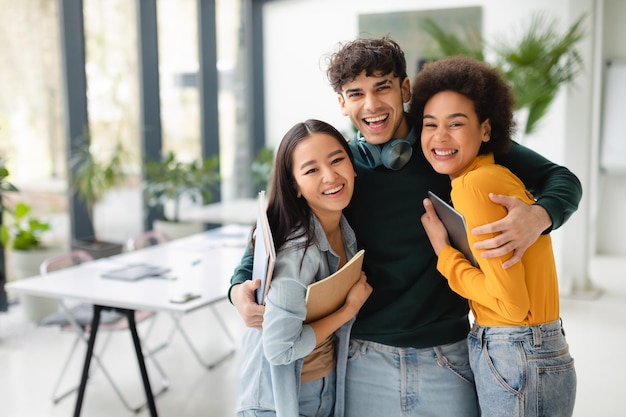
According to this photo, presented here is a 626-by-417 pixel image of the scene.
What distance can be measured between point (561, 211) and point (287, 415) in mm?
872

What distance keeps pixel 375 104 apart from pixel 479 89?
27 centimetres

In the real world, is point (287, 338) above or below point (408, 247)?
below

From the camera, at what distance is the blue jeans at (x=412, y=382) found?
1671mm

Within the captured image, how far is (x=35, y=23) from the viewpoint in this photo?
17.7ft

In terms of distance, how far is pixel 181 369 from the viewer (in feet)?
13.9

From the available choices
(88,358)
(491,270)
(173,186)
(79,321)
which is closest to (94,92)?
(173,186)

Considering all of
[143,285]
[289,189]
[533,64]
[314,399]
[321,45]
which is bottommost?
[143,285]

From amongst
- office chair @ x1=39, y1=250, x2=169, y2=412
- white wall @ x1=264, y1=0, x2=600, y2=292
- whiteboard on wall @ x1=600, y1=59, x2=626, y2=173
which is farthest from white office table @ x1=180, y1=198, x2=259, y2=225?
whiteboard on wall @ x1=600, y1=59, x2=626, y2=173

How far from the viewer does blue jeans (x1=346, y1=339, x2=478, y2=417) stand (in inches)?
65.8

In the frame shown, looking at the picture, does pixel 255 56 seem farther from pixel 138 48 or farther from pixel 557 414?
pixel 557 414

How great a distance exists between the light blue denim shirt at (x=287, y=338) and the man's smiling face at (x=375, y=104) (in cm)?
26

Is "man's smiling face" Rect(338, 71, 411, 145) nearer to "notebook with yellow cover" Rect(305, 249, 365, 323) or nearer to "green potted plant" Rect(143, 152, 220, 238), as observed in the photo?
"notebook with yellow cover" Rect(305, 249, 365, 323)

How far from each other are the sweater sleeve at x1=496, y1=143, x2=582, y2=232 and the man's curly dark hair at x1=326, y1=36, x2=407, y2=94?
1.30 ft

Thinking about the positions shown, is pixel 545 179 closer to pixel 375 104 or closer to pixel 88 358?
pixel 375 104
